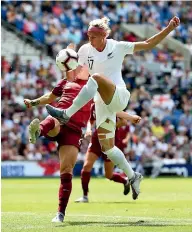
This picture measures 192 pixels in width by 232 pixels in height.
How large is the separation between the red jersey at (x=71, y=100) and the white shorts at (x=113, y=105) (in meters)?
0.22

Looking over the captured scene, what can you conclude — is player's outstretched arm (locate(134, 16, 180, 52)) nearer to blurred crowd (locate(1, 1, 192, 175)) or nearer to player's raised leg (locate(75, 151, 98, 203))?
player's raised leg (locate(75, 151, 98, 203))

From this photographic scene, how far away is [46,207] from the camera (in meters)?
13.4

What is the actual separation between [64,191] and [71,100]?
52.9 inches

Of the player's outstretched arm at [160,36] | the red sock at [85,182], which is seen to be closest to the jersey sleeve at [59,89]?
the player's outstretched arm at [160,36]

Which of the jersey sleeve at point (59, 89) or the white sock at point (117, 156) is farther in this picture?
the jersey sleeve at point (59, 89)

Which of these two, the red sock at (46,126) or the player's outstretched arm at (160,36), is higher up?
the player's outstretched arm at (160,36)

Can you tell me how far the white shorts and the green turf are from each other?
1381mm

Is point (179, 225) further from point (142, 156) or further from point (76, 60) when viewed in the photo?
point (142, 156)

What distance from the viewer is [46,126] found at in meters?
10.6

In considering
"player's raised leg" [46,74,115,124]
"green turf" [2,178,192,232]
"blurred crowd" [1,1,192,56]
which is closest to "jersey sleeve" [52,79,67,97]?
"player's raised leg" [46,74,115,124]

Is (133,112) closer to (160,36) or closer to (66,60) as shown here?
(160,36)

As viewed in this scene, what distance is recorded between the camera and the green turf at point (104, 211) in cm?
973

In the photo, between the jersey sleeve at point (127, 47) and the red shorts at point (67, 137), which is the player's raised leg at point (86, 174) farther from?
the jersey sleeve at point (127, 47)

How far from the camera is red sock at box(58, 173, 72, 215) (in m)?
10.5
